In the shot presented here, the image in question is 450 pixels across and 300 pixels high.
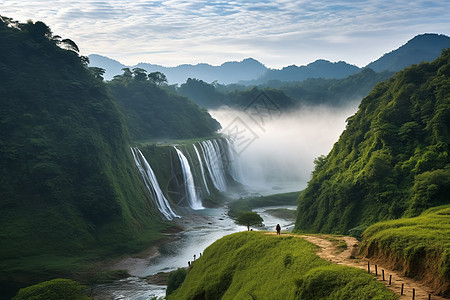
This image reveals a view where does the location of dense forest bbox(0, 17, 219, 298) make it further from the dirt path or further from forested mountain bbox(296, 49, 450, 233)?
the dirt path

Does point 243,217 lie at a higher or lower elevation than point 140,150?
lower

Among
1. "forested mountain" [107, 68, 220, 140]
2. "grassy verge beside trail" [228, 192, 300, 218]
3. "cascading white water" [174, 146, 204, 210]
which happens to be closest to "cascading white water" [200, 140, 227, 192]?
"grassy verge beside trail" [228, 192, 300, 218]

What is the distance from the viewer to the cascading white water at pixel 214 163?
8356cm

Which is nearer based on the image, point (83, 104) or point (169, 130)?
point (83, 104)

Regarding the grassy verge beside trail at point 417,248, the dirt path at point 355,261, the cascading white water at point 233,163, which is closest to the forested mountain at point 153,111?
the cascading white water at point 233,163

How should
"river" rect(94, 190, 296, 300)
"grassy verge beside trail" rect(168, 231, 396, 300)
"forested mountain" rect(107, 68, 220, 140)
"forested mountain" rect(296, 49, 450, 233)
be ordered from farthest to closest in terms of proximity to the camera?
1. "forested mountain" rect(107, 68, 220, 140)
2. "river" rect(94, 190, 296, 300)
3. "forested mountain" rect(296, 49, 450, 233)
4. "grassy verge beside trail" rect(168, 231, 396, 300)

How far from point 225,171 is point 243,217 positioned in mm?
51714

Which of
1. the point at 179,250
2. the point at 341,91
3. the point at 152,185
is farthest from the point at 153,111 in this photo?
the point at 341,91

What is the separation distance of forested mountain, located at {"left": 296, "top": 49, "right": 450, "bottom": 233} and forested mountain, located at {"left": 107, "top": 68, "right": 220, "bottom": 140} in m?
49.8

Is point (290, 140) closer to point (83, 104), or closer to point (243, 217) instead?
point (83, 104)

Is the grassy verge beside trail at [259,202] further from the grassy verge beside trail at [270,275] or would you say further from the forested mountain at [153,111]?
the grassy verge beside trail at [270,275]

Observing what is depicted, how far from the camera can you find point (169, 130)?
314ft

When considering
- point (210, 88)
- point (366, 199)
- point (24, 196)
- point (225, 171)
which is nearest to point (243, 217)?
point (366, 199)

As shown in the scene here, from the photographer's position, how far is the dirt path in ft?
55.1
